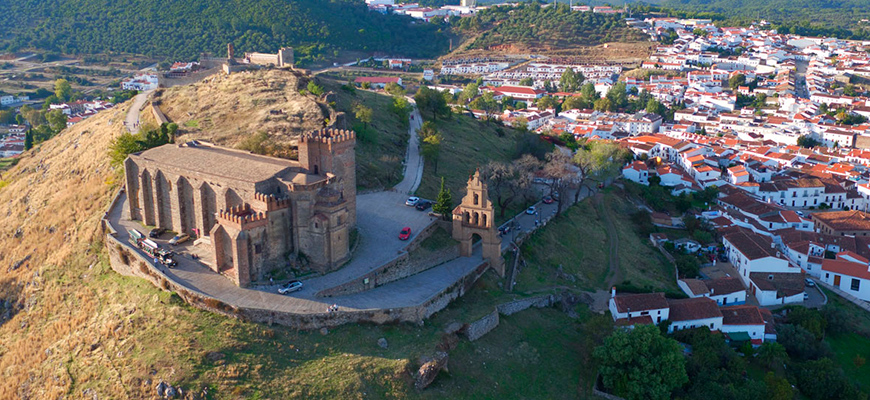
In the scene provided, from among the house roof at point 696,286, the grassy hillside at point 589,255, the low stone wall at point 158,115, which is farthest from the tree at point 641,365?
the low stone wall at point 158,115

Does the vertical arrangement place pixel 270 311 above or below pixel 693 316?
above

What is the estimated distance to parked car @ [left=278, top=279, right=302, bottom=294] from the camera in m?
31.6

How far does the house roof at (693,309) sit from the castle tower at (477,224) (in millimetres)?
10386

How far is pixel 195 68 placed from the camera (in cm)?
6944

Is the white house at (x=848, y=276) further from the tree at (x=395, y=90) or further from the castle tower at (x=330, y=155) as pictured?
the tree at (x=395, y=90)

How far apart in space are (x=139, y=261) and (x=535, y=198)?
2865 centimetres

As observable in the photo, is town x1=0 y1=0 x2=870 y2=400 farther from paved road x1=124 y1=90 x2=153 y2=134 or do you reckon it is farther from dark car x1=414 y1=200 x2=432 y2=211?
dark car x1=414 y1=200 x2=432 y2=211

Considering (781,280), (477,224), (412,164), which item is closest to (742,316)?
(781,280)

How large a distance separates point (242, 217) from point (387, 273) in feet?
25.0

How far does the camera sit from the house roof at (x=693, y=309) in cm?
3909

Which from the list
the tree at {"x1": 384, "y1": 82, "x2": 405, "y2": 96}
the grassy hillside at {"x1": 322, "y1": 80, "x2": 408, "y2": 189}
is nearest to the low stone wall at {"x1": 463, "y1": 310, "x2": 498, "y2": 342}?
the grassy hillside at {"x1": 322, "y1": 80, "x2": 408, "y2": 189}

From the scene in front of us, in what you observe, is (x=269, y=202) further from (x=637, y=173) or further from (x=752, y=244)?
(x=637, y=173)

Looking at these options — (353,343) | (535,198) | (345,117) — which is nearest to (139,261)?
(353,343)

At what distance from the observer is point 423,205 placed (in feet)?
139
